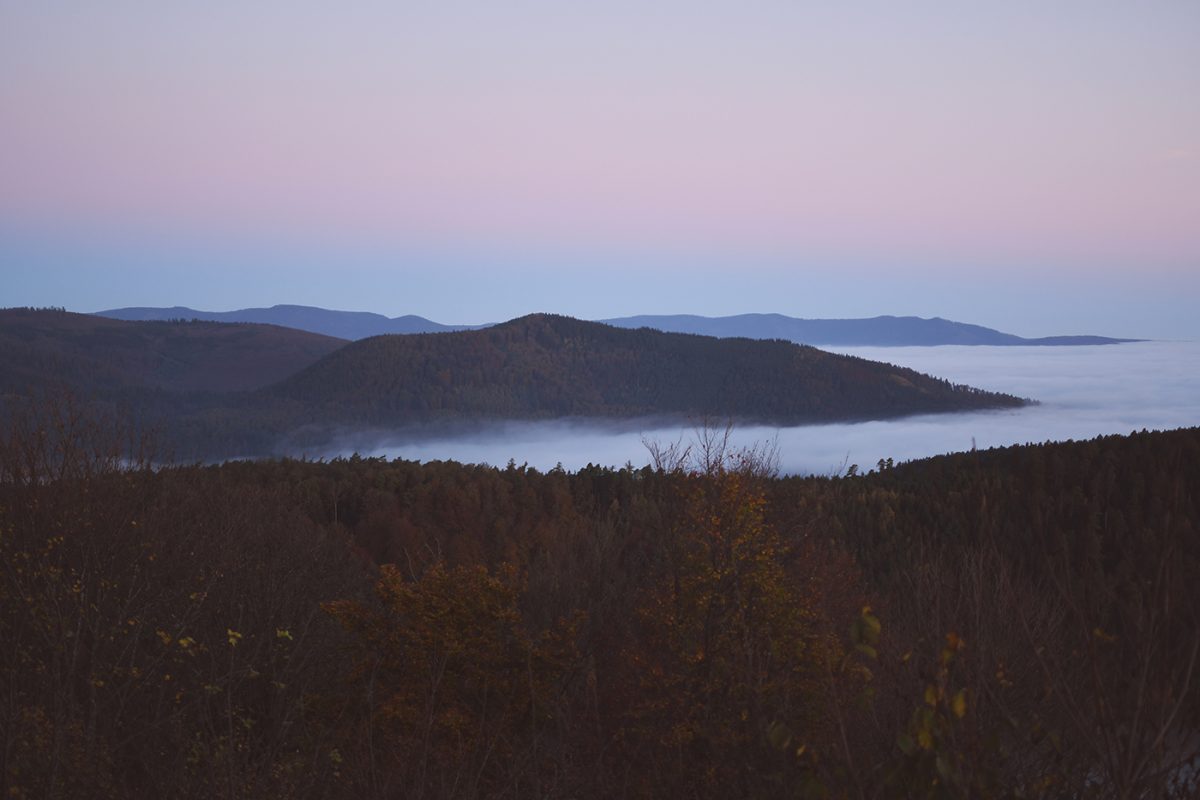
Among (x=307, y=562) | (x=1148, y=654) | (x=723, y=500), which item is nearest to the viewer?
(x=1148, y=654)

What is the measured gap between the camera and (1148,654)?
6348 mm

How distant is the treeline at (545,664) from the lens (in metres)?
6.35

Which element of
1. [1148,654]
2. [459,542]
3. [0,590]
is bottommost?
[459,542]

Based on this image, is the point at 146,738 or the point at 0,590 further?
the point at 0,590

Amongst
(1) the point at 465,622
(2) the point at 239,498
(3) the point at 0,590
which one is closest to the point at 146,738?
(3) the point at 0,590

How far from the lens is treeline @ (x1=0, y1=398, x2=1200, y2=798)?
6.35 m

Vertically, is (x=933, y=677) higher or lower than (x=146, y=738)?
higher

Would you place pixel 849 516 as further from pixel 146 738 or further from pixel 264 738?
pixel 146 738

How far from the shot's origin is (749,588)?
81.8ft

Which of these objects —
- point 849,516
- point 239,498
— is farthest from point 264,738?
point 849,516

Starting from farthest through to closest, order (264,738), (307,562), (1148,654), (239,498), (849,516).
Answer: (849,516) < (239,498) < (307,562) < (264,738) < (1148,654)

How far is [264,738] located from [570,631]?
7761mm

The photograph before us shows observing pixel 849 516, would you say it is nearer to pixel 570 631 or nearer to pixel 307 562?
pixel 307 562

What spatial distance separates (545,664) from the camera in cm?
2566
